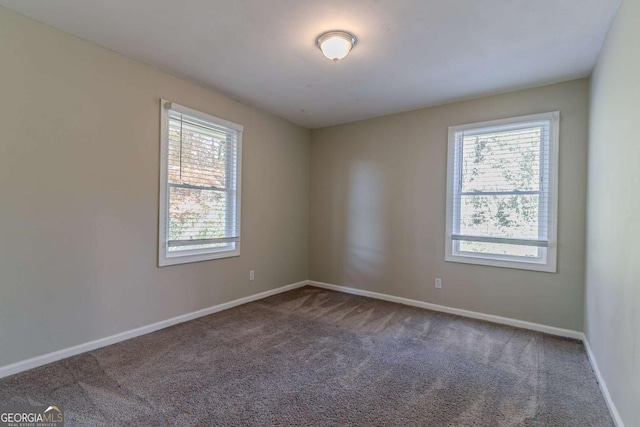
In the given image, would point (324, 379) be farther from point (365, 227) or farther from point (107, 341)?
point (365, 227)

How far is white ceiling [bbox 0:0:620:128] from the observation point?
2.08m

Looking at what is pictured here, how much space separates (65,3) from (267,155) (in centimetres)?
252

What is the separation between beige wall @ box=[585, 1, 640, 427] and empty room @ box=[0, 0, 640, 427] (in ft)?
0.08

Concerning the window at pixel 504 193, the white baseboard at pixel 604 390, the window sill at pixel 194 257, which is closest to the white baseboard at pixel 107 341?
the window sill at pixel 194 257

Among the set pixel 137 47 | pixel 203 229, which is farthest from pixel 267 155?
pixel 137 47

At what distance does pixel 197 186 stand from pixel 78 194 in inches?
43.7

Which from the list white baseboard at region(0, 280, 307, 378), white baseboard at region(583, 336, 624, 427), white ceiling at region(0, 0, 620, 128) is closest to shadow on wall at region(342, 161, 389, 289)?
white ceiling at region(0, 0, 620, 128)

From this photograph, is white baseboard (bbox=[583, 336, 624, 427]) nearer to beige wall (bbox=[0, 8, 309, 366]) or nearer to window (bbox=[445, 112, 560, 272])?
window (bbox=[445, 112, 560, 272])

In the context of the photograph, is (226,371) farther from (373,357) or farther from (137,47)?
(137,47)

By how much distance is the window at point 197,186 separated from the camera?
3129 millimetres

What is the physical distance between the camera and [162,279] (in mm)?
3117

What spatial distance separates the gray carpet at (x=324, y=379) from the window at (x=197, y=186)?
878mm

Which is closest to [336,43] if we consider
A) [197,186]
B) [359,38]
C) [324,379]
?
[359,38]

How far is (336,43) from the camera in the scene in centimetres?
237
